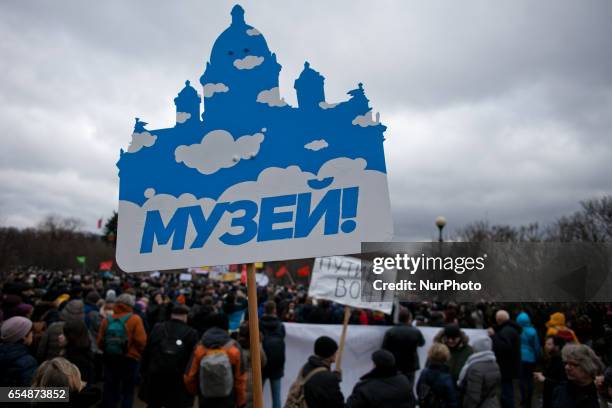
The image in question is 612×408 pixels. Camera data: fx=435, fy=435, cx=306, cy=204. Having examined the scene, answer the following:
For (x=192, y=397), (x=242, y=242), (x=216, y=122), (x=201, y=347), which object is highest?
(x=216, y=122)

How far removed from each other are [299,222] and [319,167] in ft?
0.94

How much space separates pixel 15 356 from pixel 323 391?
284 centimetres

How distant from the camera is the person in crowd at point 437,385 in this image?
473cm

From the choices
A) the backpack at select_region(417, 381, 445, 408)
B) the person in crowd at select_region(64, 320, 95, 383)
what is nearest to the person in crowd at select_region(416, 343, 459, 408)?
the backpack at select_region(417, 381, 445, 408)

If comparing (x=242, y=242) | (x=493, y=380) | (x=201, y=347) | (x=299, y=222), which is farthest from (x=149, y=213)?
(x=493, y=380)

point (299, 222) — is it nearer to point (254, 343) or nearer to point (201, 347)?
point (254, 343)

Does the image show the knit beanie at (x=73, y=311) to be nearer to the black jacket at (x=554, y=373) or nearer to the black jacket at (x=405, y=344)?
the black jacket at (x=405, y=344)

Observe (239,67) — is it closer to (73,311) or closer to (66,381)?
(66,381)

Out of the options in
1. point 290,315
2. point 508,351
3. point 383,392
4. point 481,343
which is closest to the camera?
point 383,392

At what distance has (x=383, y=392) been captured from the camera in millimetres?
3807

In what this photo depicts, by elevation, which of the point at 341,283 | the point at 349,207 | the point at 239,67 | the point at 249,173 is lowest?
the point at 341,283

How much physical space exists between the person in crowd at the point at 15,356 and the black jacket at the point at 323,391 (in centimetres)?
251

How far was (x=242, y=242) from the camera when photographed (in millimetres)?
2111

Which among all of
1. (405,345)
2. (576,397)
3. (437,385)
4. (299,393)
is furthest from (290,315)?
(576,397)
